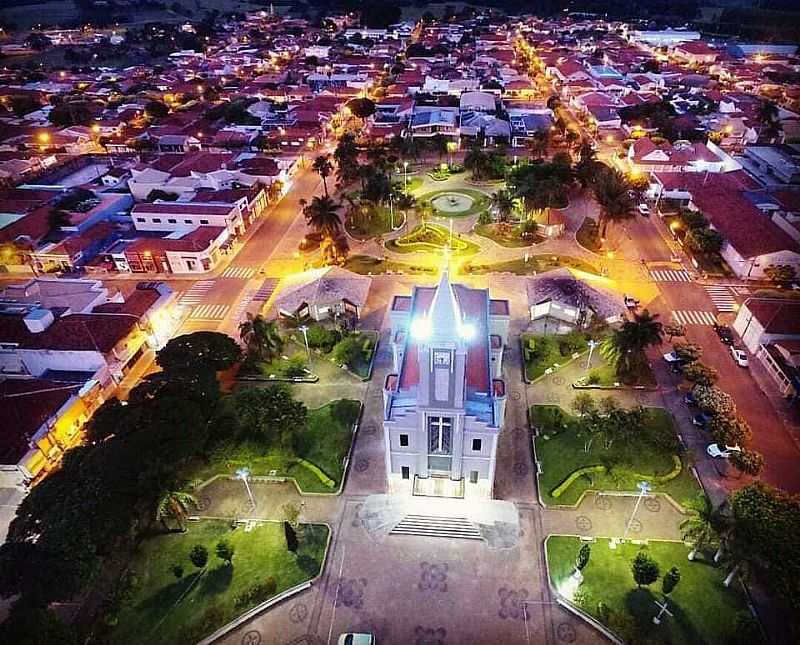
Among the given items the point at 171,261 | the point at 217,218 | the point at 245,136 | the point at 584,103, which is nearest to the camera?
the point at 171,261

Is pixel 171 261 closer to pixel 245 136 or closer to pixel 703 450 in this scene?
pixel 245 136

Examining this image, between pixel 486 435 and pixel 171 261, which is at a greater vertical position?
pixel 486 435

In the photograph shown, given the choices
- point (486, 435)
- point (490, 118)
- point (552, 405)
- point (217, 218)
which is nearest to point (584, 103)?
point (490, 118)

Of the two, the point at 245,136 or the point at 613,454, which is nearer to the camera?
the point at 613,454

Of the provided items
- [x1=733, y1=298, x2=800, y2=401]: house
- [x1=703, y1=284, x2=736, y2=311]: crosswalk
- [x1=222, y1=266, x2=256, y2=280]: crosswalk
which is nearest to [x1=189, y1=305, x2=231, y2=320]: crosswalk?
[x1=222, y1=266, x2=256, y2=280]: crosswalk

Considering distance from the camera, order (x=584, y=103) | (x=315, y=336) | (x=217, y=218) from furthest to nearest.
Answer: (x=584, y=103)
(x=217, y=218)
(x=315, y=336)

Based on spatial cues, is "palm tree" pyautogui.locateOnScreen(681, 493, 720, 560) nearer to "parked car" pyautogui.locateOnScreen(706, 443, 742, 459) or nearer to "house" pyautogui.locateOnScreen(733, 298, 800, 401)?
"parked car" pyautogui.locateOnScreen(706, 443, 742, 459)

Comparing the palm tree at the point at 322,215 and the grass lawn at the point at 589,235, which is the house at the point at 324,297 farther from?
the grass lawn at the point at 589,235
